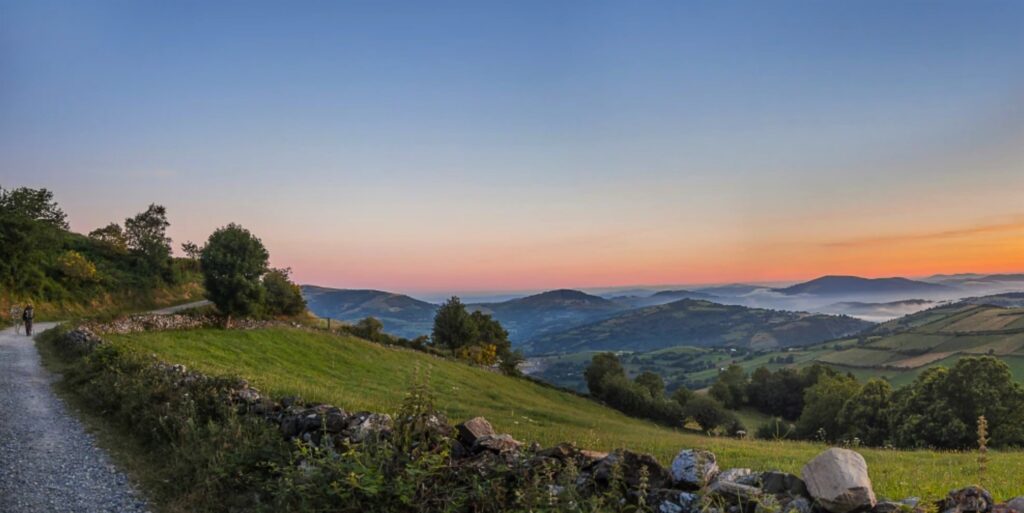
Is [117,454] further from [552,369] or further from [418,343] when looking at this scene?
[552,369]

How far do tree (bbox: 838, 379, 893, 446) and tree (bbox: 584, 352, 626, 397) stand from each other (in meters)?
34.2

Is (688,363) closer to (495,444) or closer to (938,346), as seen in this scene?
(938,346)

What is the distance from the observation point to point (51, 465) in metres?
8.98

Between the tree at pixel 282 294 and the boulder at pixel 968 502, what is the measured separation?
2006 inches

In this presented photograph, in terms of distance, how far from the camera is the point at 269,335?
36.9m

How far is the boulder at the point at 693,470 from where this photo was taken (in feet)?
17.9

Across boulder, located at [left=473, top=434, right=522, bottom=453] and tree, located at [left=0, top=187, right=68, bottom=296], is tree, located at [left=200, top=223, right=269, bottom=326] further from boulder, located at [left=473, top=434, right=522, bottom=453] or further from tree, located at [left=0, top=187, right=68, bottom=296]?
boulder, located at [left=473, top=434, right=522, bottom=453]

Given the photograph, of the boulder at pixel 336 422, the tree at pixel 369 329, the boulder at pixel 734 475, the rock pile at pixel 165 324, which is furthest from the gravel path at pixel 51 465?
the tree at pixel 369 329

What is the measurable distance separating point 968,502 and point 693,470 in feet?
7.51

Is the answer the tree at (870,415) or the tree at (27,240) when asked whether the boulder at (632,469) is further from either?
the tree at (27,240)

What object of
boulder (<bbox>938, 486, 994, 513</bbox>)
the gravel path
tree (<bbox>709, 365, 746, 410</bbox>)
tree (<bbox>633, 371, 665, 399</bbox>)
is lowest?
tree (<bbox>709, 365, 746, 410</bbox>)

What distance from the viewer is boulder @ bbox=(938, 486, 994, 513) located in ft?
14.2

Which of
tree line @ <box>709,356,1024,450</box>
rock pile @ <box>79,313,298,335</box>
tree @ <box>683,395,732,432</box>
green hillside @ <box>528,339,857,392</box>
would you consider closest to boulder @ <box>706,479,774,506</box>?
tree line @ <box>709,356,1024,450</box>

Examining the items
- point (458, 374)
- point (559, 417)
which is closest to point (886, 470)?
point (559, 417)
